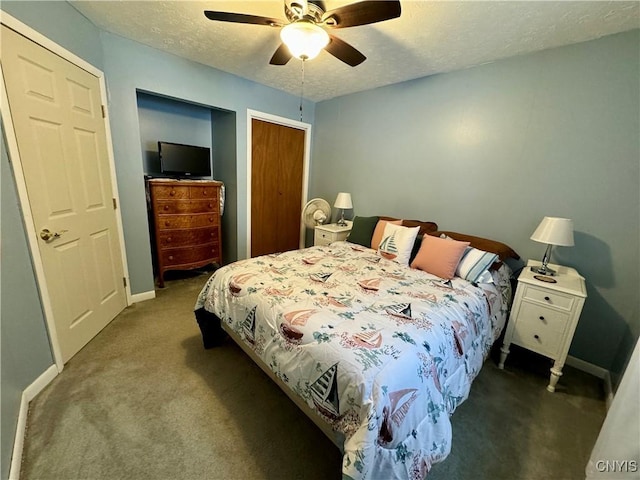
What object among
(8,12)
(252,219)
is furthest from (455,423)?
(8,12)

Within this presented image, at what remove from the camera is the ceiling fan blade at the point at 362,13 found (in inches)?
50.0

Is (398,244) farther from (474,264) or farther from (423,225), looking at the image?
(474,264)

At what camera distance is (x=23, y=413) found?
1372mm

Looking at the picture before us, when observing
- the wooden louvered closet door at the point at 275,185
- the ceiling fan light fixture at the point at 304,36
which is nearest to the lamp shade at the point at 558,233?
the ceiling fan light fixture at the point at 304,36

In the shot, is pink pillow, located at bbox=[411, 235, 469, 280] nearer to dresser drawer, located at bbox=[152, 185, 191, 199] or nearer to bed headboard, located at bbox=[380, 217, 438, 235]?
bed headboard, located at bbox=[380, 217, 438, 235]

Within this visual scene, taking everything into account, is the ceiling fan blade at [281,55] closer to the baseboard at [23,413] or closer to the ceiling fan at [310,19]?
the ceiling fan at [310,19]

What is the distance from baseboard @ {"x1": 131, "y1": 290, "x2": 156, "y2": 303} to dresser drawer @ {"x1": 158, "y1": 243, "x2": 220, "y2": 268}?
348mm

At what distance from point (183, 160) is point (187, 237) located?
3.03ft

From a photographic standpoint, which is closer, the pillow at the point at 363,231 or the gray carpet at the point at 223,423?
the gray carpet at the point at 223,423

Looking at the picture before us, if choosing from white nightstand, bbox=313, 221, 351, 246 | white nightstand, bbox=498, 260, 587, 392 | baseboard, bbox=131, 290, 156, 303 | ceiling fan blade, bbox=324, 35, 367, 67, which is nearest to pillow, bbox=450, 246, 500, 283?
white nightstand, bbox=498, 260, 587, 392

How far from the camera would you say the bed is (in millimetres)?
966

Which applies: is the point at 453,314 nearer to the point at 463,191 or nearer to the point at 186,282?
the point at 463,191

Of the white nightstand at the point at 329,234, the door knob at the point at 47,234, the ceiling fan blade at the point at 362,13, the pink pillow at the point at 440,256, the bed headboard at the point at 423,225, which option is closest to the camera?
the ceiling fan blade at the point at 362,13

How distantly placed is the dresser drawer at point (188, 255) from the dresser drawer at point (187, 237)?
2.4 inches
